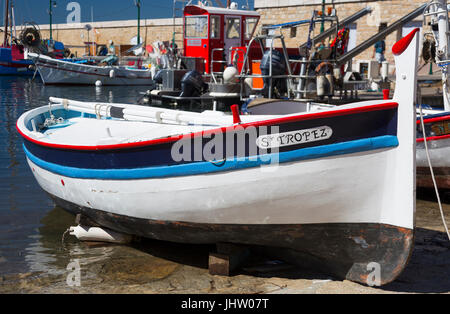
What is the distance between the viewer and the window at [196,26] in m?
18.5

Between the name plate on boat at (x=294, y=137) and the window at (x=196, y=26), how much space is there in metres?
15.0

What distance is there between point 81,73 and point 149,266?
28.5 meters

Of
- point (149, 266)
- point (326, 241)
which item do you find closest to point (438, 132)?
point (326, 241)

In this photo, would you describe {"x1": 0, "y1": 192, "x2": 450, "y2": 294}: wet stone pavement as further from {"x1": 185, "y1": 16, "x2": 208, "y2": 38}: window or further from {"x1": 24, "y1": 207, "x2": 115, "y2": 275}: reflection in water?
{"x1": 185, "y1": 16, "x2": 208, "y2": 38}: window

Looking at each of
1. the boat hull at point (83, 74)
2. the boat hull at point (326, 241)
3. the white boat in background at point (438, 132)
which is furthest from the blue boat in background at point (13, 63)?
the boat hull at point (326, 241)

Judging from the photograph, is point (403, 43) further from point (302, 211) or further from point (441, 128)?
point (441, 128)

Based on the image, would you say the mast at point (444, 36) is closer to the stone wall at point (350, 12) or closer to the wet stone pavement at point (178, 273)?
the wet stone pavement at point (178, 273)

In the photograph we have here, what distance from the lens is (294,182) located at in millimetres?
4137

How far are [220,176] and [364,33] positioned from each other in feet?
84.3

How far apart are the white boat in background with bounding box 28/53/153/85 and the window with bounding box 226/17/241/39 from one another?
1483cm

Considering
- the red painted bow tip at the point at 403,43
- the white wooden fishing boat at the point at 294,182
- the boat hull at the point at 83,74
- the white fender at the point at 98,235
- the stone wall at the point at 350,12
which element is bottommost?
the white fender at the point at 98,235

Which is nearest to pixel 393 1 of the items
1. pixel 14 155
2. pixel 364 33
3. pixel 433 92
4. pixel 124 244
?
pixel 364 33

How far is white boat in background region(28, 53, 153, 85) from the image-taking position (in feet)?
102

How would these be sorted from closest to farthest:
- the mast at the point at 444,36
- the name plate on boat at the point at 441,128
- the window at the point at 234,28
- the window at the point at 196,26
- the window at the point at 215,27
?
the name plate on boat at the point at 441,128
the mast at the point at 444,36
the window at the point at 215,27
the window at the point at 196,26
the window at the point at 234,28
